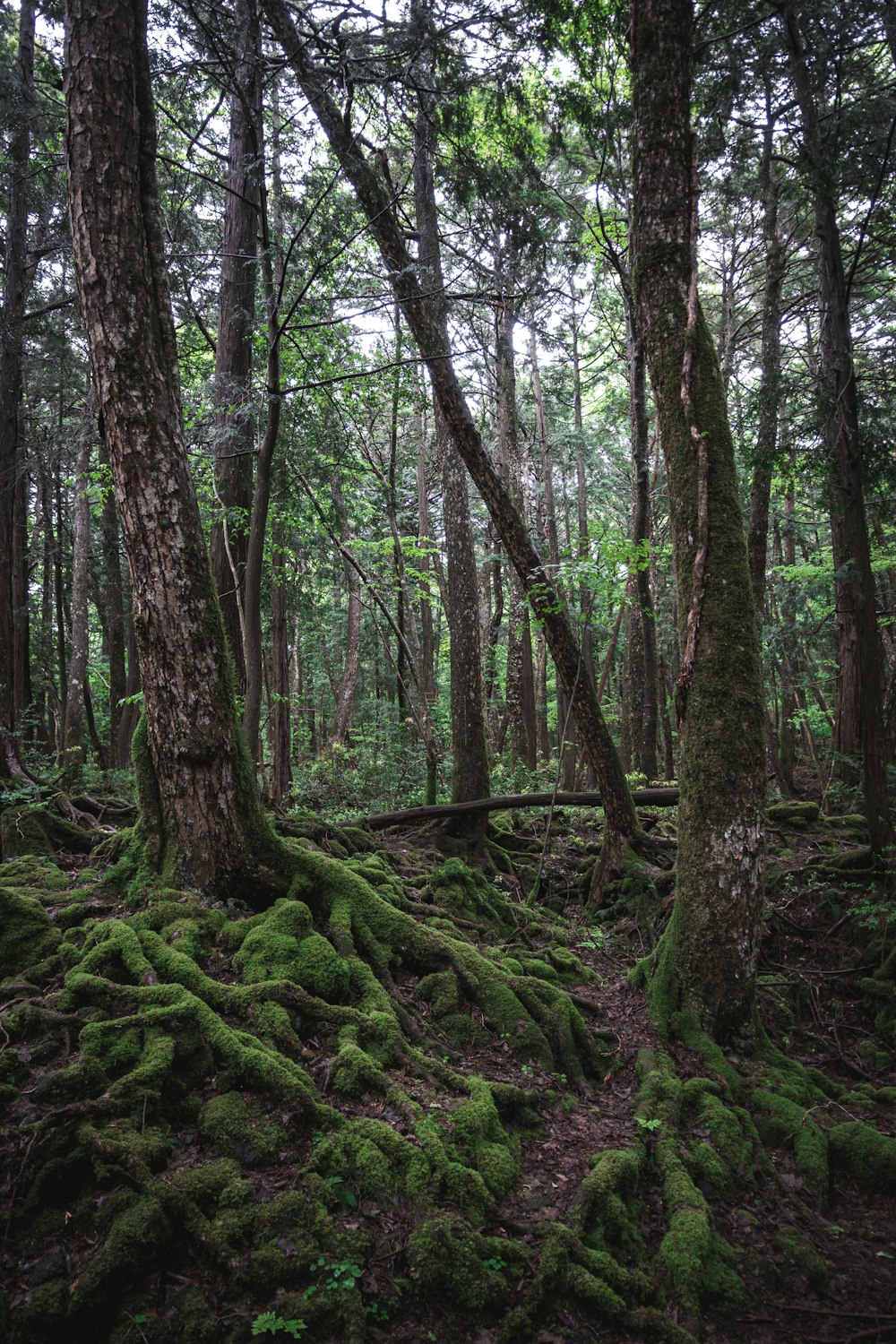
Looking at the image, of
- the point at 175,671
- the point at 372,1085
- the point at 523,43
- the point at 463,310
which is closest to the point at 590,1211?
the point at 372,1085

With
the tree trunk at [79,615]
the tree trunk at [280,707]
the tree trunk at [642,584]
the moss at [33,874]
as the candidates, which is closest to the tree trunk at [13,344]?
the tree trunk at [280,707]

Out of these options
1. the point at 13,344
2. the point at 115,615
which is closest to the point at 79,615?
the point at 115,615

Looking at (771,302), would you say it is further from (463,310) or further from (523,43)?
(523,43)

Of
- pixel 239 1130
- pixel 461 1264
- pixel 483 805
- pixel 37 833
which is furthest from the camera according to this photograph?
pixel 483 805

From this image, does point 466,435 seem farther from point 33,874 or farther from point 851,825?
point 851,825

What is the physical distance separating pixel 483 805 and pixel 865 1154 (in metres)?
5.03

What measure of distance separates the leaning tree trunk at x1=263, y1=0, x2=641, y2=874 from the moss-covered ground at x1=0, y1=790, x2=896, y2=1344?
2.44 metres

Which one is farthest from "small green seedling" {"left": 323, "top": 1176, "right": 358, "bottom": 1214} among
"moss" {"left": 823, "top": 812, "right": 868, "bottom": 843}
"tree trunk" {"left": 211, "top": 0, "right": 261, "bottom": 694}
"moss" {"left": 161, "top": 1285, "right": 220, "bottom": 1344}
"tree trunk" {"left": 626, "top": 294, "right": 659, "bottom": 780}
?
"moss" {"left": 823, "top": 812, "right": 868, "bottom": 843}

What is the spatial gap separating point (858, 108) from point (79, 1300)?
37.2 feet

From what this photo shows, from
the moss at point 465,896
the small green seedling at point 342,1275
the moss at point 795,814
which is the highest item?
the moss at point 795,814

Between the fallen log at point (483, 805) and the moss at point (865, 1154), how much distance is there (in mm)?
4124

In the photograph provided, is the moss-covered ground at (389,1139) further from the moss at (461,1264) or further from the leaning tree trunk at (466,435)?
the leaning tree trunk at (466,435)

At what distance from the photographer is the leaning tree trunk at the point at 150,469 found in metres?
4.64

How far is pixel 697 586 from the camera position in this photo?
5.23m
